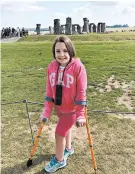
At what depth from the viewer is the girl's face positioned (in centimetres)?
409

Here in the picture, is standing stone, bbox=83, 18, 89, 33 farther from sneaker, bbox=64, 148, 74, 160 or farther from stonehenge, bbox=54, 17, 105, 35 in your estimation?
sneaker, bbox=64, 148, 74, 160

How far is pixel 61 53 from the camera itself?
161 inches

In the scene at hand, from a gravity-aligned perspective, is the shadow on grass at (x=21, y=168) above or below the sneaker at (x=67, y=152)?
below

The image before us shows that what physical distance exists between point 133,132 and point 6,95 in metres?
4.38

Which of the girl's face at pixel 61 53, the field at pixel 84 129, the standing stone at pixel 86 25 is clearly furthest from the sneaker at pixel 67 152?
the standing stone at pixel 86 25

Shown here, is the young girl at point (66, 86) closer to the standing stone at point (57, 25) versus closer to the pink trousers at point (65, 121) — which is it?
the pink trousers at point (65, 121)

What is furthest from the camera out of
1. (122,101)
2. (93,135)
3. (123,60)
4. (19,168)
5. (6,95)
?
(123,60)

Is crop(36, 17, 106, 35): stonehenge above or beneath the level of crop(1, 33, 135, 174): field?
above

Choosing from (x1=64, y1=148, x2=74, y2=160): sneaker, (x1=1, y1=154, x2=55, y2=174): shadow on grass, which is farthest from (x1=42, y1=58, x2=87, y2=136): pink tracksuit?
(x1=1, y1=154, x2=55, y2=174): shadow on grass

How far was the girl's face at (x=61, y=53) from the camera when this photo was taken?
409 cm

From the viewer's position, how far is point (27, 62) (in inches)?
583

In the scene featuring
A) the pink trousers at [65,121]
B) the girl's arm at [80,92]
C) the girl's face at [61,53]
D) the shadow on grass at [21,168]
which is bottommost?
the shadow on grass at [21,168]

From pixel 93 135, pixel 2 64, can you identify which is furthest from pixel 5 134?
pixel 2 64

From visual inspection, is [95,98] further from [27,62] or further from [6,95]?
[27,62]
